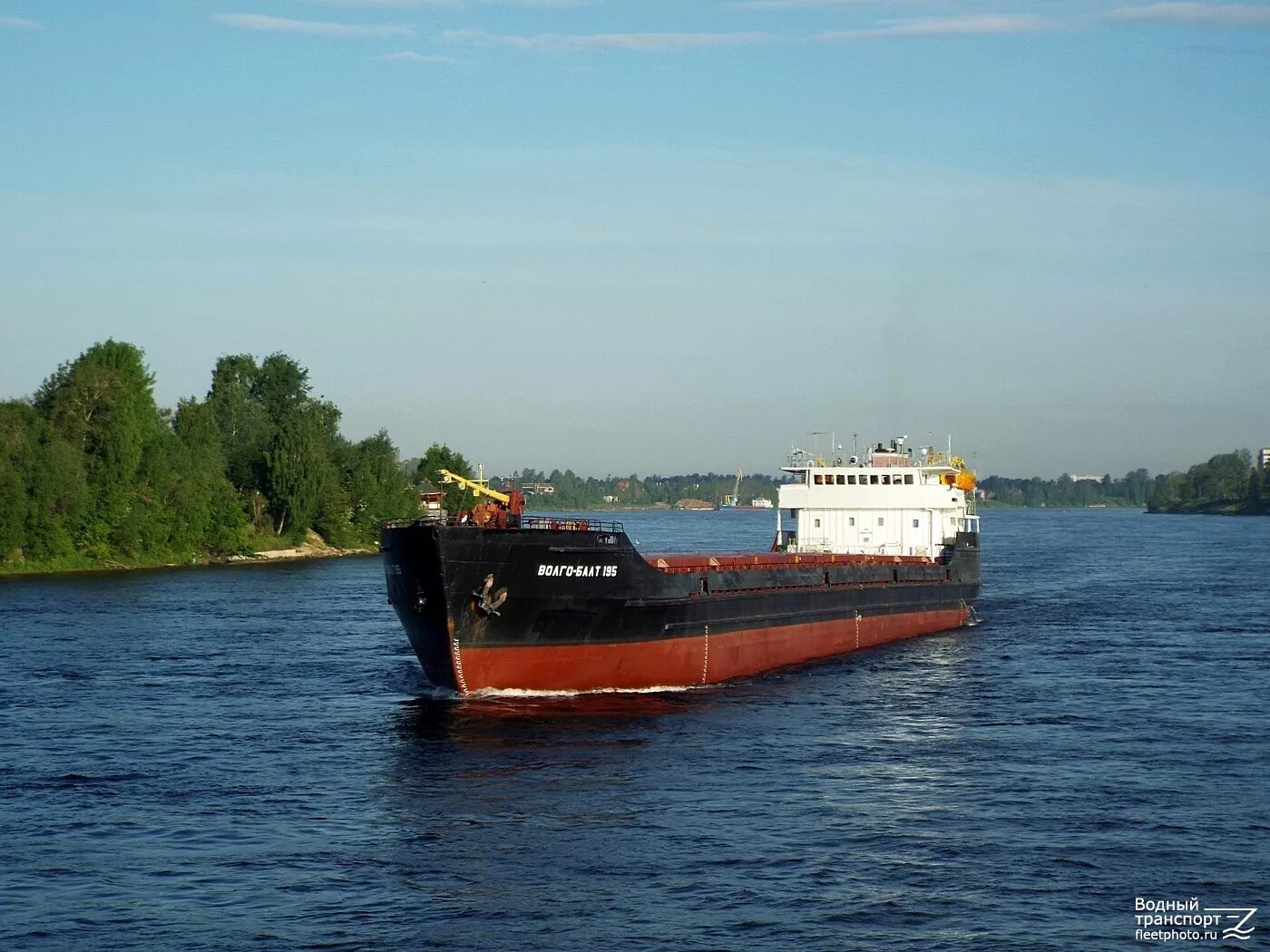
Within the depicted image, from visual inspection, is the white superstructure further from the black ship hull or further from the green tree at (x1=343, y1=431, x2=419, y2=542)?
the green tree at (x1=343, y1=431, x2=419, y2=542)

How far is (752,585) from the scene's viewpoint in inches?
1671

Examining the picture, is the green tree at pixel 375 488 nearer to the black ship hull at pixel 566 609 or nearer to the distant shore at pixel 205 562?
the distant shore at pixel 205 562

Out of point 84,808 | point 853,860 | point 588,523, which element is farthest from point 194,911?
point 588,523

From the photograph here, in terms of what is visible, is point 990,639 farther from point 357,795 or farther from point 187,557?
point 187,557

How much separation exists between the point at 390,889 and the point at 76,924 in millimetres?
4467

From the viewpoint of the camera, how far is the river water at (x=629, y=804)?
1983 centimetres

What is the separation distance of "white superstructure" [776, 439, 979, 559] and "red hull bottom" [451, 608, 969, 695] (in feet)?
40.4

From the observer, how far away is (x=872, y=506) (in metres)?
59.1

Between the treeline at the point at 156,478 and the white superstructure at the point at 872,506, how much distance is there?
162 ft

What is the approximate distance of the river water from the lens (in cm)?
1983

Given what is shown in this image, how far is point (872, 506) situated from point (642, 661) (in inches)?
970

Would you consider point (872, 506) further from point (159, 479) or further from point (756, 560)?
point (159, 479)

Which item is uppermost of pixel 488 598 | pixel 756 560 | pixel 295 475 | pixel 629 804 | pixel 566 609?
pixel 295 475

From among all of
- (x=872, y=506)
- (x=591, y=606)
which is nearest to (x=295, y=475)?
(x=872, y=506)
